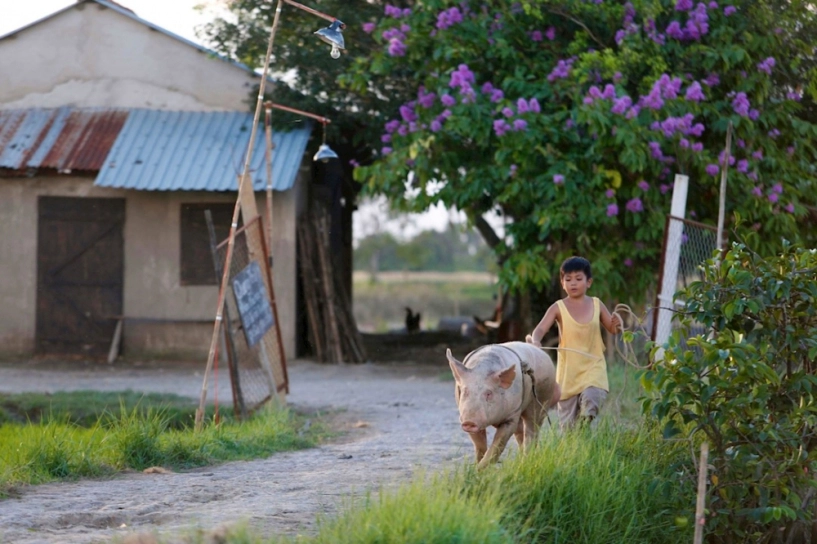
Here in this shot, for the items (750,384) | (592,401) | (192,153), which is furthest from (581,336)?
(192,153)

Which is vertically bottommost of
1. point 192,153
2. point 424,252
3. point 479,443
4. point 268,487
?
point 268,487

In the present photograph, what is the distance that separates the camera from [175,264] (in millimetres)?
17062

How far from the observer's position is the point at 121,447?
8.05 meters

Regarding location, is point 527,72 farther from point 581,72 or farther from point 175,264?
point 175,264

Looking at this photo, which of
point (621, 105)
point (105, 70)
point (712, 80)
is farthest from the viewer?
point (105, 70)

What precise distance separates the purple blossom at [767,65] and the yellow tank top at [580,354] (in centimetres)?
670

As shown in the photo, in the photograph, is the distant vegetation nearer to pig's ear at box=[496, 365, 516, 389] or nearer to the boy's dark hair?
the boy's dark hair

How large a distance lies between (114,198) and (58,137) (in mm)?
1224

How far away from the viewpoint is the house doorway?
17.1m

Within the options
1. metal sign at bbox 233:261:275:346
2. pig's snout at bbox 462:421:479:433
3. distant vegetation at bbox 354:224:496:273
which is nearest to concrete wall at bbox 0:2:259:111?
metal sign at bbox 233:261:275:346

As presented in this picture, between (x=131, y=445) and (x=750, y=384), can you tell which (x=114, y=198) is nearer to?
(x=131, y=445)

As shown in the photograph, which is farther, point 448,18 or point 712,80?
point 448,18

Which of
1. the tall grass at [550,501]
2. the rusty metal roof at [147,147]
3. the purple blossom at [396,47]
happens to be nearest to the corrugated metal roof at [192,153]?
the rusty metal roof at [147,147]

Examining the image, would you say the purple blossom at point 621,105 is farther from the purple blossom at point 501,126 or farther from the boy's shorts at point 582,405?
the boy's shorts at point 582,405
